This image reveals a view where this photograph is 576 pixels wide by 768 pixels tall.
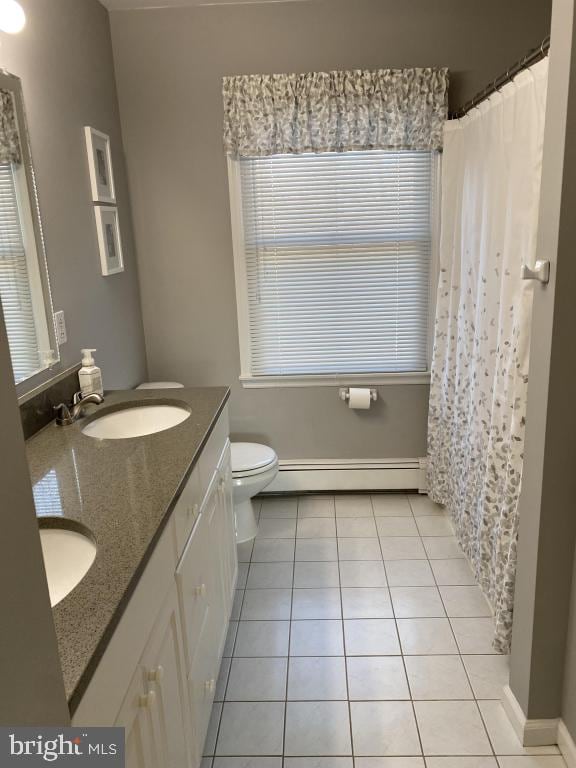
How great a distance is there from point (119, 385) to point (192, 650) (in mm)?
1489

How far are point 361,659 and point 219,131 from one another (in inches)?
97.0

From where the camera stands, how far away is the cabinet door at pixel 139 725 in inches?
43.9

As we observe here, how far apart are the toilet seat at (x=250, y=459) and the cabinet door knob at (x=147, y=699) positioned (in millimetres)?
1524

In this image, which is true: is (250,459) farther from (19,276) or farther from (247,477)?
(19,276)

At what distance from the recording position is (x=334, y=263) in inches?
124

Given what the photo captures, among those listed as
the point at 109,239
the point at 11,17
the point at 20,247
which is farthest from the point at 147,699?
the point at 109,239

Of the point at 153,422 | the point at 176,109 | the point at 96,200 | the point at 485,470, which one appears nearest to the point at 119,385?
the point at 153,422

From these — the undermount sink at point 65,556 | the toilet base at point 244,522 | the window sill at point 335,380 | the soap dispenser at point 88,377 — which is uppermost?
the soap dispenser at point 88,377

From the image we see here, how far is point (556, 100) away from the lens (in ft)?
4.83

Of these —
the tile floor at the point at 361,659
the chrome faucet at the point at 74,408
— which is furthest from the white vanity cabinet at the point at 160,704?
the chrome faucet at the point at 74,408

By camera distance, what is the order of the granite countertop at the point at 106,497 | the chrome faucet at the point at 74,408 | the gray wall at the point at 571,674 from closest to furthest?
the granite countertop at the point at 106,497, the gray wall at the point at 571,674, the chrome faucet at the point at 74,408

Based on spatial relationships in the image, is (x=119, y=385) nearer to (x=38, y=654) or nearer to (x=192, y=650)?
(x=192, y=650)

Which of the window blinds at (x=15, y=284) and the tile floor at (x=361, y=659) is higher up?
the window blinds at (x=15, y=284)

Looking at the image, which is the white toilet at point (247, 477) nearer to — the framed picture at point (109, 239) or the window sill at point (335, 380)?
the window sill at point (335, 380)
